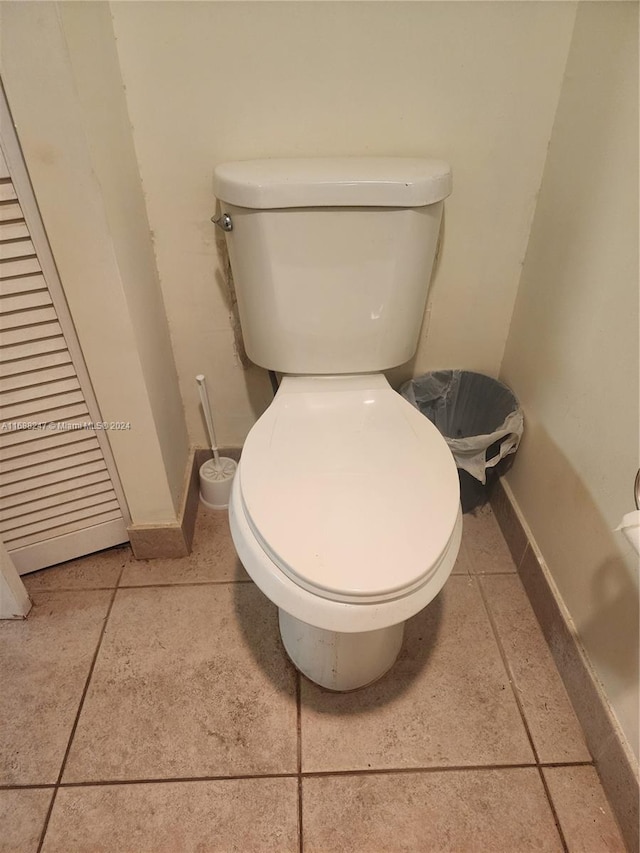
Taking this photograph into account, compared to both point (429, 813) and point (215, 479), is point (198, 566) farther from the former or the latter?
point (429, 813)

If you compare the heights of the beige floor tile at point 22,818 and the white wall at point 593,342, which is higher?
the white wall at point 593,342

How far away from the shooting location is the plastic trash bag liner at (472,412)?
1.16 metres

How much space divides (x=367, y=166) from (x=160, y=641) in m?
1.02

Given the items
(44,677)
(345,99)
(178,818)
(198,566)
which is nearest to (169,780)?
(178,818)

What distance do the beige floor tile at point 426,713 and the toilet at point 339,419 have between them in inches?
1.8

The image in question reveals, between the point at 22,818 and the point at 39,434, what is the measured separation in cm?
64

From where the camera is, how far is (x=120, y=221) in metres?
0.90

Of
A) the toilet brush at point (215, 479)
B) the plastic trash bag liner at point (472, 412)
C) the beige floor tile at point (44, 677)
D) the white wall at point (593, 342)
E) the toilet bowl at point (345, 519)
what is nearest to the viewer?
the toilet bowl at point (345, 519)

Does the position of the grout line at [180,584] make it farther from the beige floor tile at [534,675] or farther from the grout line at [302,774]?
the beige floor tile at [534,675]

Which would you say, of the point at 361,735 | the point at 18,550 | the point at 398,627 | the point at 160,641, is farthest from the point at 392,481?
the point at 18,550

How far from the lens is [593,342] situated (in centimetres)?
90

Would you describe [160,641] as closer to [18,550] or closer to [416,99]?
[18,550]

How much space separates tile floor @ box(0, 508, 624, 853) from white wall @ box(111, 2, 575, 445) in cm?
73

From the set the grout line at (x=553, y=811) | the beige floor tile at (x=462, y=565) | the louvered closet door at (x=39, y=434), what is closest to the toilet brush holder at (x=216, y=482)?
the louvered closet door at (x=39, y=434)
